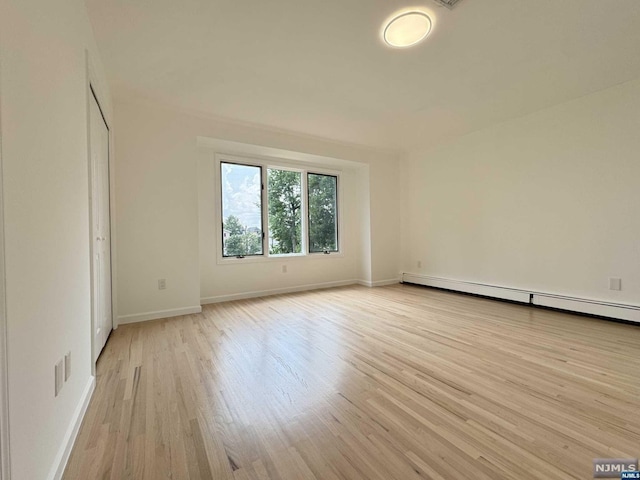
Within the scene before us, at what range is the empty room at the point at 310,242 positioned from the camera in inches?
45.5

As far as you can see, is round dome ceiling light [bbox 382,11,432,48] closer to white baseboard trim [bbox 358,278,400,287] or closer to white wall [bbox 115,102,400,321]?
white wall [bbox 115,102,400,321]

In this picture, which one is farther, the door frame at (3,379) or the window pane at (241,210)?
the window pane at (241,210)

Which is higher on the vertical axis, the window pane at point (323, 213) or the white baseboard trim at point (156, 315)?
the window pane at point (323, 213)

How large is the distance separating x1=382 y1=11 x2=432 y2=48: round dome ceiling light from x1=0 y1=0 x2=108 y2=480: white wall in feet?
6.55

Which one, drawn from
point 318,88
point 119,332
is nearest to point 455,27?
point 318,88

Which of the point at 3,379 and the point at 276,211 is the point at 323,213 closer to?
the point at 276,211

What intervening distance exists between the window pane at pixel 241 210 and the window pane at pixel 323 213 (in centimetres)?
101

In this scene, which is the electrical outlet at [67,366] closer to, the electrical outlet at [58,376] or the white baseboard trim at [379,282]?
the electrical outlet at [58,376]

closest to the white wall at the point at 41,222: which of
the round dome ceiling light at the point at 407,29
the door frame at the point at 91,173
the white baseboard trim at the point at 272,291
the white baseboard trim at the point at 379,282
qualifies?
the door frame at the point at 91,173

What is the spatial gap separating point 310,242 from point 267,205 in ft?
3.47

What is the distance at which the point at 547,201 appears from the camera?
11.7ft

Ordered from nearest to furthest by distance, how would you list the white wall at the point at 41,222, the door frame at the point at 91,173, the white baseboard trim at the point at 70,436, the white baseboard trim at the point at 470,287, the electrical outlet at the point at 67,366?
the white wall at the point at 41,222
the white baseboard trim at the point at 70,436
the electrical outlet at the point at 67,366
the door frame at the point at 91,173
the white baseboard trim at the point at 470,287

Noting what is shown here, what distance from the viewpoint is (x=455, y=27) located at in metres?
2.08

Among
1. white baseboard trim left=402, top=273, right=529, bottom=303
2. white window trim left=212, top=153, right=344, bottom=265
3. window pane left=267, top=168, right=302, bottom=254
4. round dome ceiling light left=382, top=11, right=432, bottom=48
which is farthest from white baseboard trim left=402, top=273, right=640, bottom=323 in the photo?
round dome ceiling light left=382, top=11, right=432, bottom=48
